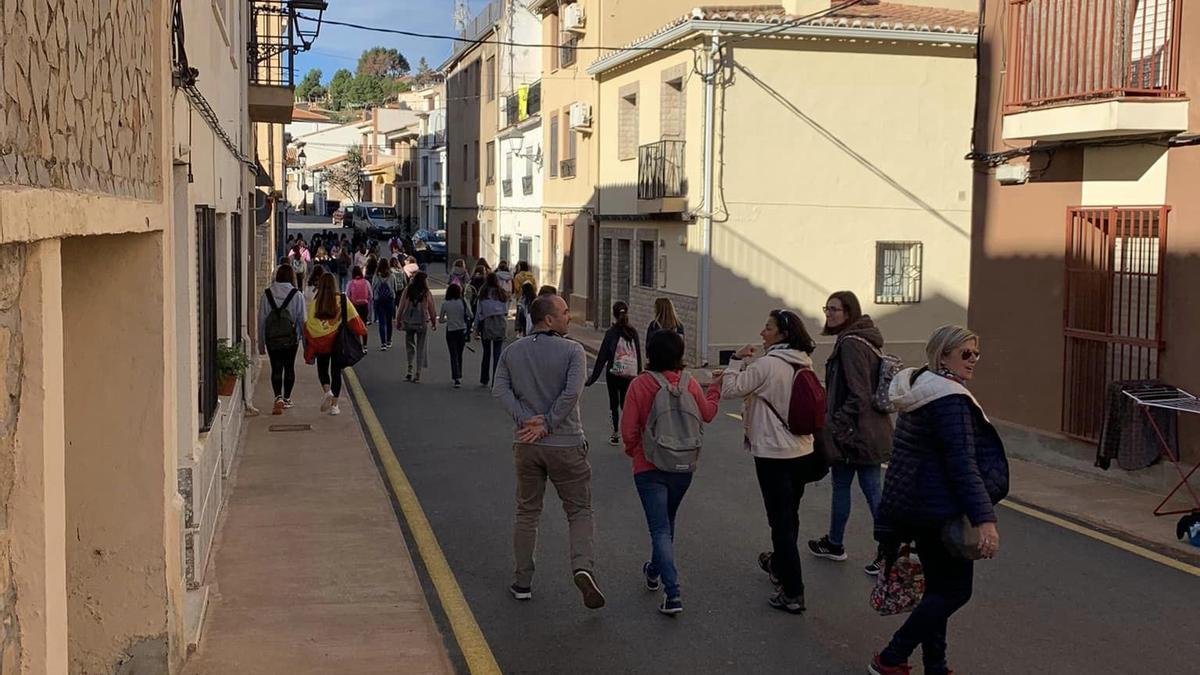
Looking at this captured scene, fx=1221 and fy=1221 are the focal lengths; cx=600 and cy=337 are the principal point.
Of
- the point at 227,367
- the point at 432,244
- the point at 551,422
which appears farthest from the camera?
the point at 432,244

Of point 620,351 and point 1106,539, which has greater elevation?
point 620,351

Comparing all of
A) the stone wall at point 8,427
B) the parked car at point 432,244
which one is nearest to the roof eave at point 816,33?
the stone wall at point 8,427

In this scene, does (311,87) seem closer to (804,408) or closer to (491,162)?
(491,162)

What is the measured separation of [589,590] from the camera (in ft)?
22.4

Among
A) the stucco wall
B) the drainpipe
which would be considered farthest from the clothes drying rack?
the drainpipe

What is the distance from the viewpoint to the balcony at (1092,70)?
10.5m

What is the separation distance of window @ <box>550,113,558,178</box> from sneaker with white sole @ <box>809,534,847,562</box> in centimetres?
2465

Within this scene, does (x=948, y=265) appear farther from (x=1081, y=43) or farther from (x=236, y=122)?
(x=236, y=122)

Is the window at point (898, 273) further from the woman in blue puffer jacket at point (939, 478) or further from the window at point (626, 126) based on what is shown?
the woman in blue puffer jacket at point (939, 478)

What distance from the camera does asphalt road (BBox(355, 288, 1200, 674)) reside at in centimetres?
621

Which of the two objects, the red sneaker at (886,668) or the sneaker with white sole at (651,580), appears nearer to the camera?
the red sneaker at (886,668)

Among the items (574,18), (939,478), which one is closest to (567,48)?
(574,18)

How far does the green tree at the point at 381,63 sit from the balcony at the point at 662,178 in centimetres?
12380

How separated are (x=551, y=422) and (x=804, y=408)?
143cm
